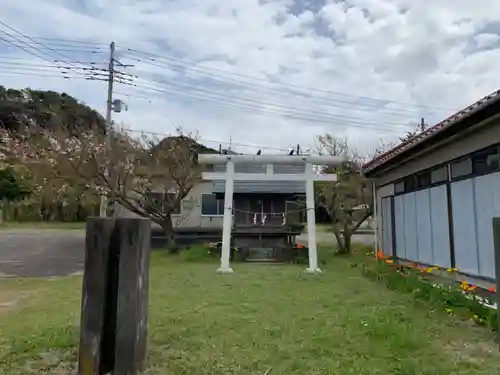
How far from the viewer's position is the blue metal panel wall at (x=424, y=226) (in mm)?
7730

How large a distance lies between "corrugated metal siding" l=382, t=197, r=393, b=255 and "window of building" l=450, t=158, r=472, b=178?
3325 millimetres

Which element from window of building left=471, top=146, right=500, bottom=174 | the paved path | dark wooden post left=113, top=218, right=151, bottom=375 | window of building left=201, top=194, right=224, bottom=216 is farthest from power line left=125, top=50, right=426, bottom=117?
dark wooden post left=113, top=218, right=151, bottom=375

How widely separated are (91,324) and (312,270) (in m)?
6.83

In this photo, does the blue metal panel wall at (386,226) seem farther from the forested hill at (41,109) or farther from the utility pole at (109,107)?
the forested hill at (41,109)

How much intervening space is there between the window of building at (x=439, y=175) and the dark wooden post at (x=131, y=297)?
5.52m

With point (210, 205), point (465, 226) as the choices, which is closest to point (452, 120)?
point (465, 226)

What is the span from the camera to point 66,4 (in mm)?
9438

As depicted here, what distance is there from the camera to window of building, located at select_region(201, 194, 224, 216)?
65.7ft

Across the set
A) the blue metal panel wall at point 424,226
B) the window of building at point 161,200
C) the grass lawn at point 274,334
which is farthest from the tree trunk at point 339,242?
the grass lawn at point 274,334

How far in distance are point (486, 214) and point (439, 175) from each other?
5.77ft

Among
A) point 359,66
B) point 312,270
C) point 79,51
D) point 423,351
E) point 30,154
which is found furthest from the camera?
point 79,51

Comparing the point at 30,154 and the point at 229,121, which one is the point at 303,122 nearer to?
the point at 229,121

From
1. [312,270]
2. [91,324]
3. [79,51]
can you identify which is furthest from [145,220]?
[79,51]

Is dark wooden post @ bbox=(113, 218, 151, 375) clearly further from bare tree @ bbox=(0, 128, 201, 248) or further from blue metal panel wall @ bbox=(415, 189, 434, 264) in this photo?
bare tree @ bbox=(0, 128, 201, 248)
